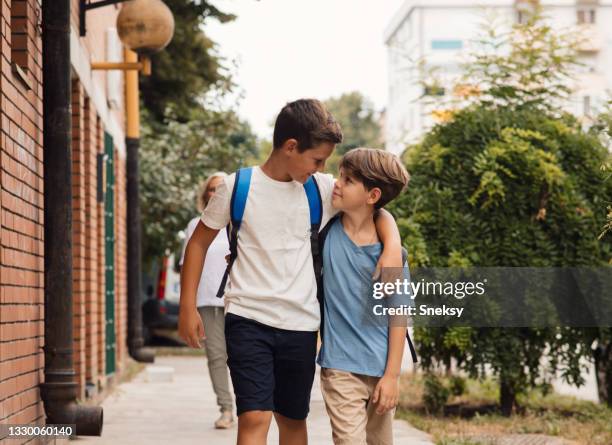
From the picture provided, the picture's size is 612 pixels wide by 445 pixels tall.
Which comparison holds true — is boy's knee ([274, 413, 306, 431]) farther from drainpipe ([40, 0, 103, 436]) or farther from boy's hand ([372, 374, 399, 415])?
drainpipe ([40, 0, 103, 436])

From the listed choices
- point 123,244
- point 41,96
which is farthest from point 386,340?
point 123,244

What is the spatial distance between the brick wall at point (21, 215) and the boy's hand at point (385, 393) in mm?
1884

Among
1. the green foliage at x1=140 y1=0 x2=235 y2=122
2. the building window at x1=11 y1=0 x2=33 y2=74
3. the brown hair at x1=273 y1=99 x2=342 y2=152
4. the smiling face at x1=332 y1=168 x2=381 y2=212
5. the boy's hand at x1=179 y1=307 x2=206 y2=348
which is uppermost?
the green foliage at x1=140 y1=0 x2=235 y2=122

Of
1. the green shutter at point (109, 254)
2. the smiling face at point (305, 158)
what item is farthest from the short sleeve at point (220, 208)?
the green shutter at point (109, 254)

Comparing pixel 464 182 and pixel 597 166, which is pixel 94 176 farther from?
pixel 597 166

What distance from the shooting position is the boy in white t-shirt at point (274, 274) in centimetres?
473

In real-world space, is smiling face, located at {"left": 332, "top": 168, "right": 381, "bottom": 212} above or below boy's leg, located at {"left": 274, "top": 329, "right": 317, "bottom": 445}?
above

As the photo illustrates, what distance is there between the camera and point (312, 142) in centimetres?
474

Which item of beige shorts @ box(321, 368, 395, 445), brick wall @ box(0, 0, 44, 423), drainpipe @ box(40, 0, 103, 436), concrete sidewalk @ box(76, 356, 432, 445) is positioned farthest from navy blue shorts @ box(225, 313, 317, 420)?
concrete sidewalk @ box(76, 356, 432, 445)

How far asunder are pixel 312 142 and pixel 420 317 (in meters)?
4.49

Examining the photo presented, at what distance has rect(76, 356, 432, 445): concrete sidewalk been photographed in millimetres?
8102

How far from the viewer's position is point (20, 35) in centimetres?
654

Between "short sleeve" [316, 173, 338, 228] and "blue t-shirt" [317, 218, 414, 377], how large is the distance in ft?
0.39

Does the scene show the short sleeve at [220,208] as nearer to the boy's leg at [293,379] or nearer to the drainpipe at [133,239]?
the boy's leg at [293,379]
